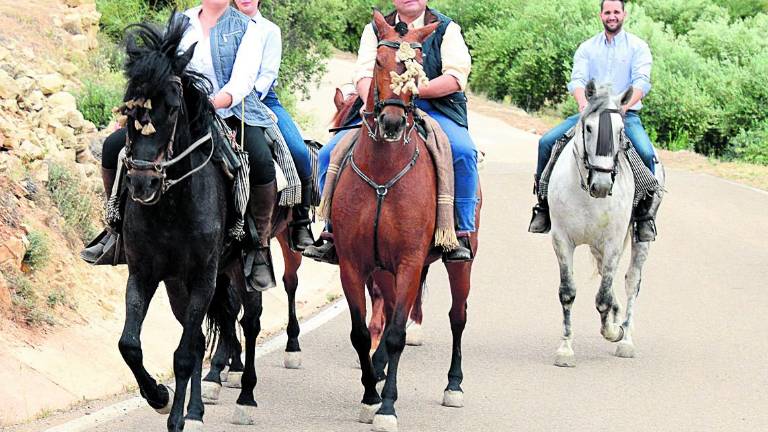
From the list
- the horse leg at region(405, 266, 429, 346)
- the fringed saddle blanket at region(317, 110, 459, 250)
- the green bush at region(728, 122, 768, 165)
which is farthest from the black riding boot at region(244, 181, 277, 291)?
the green bush at region(728, 122, 768, 165)

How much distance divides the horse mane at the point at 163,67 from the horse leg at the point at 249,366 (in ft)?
5.61

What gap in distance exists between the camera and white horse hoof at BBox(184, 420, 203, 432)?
8500 mm

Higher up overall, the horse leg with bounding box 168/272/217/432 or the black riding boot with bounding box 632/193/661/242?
the horse leg with bounding box 168/272/217/432

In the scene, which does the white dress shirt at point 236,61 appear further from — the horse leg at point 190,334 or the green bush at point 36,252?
the green bush at point 36,252

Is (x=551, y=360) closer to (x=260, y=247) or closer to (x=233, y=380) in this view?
(x=233, y=380)

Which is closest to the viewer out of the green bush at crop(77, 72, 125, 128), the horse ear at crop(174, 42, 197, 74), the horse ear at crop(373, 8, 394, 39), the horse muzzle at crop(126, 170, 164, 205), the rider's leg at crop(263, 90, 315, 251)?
the horse muzzle at crop(126, 170, 164, 205)

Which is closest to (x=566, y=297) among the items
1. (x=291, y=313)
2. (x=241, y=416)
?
(x=291, y=313)

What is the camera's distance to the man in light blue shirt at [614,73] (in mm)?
12992

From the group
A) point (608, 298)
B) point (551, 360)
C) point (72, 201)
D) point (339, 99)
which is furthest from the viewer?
point (72, 201)

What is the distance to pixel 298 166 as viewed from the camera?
10352 mm

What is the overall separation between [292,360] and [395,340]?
2.39 meters

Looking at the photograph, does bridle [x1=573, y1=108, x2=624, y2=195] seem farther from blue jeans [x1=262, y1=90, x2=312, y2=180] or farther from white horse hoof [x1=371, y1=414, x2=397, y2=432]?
white horse hoof [x1=371, y1=414, x2=397, y2=432]

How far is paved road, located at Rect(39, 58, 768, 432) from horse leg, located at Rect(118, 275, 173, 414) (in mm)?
581

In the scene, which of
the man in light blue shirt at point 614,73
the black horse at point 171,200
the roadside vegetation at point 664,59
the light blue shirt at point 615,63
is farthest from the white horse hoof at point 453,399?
the roadside vegetation at point 664,59
